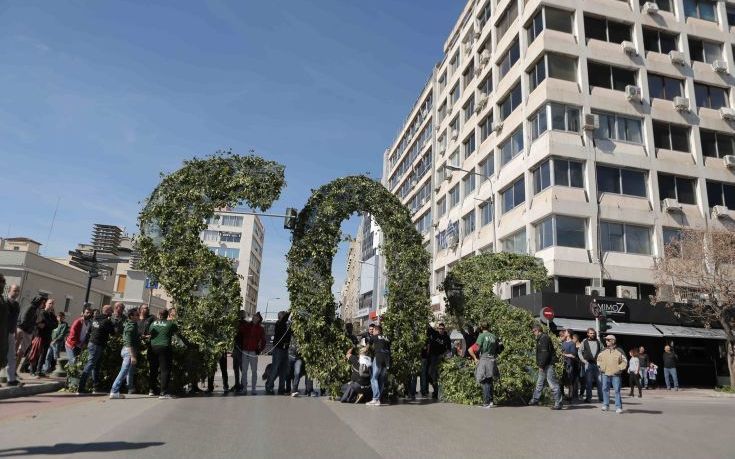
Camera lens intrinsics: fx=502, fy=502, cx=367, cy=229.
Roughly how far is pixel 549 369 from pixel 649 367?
1360cm

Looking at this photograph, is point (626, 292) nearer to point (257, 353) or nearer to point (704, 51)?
point (704, 51)

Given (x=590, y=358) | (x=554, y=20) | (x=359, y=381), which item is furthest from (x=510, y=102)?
(x=359, y=381)

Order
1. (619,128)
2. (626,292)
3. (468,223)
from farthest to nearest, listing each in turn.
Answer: (468,223) < (619,128) < (626,292)

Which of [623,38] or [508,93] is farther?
[508,93]

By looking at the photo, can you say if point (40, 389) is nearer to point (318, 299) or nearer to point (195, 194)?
point (195, 194)

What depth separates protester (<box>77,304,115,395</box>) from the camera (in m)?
10.6

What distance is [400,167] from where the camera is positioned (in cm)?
5897

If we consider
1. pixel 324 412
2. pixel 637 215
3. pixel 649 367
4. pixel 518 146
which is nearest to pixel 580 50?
pixel 518 146

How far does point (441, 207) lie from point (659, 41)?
19483 millimetres

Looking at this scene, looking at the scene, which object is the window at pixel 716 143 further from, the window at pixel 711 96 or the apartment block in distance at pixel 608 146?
the window at pixel 711 96

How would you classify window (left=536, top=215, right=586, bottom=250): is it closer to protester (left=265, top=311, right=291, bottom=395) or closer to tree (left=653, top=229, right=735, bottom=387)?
tree (left=653, top=229, right=735, bottom=387)

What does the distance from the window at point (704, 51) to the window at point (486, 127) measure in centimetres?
1169

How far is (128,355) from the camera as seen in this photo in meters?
10.3

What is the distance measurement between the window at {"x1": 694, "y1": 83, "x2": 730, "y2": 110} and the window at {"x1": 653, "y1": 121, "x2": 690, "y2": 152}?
2241 millimetres
